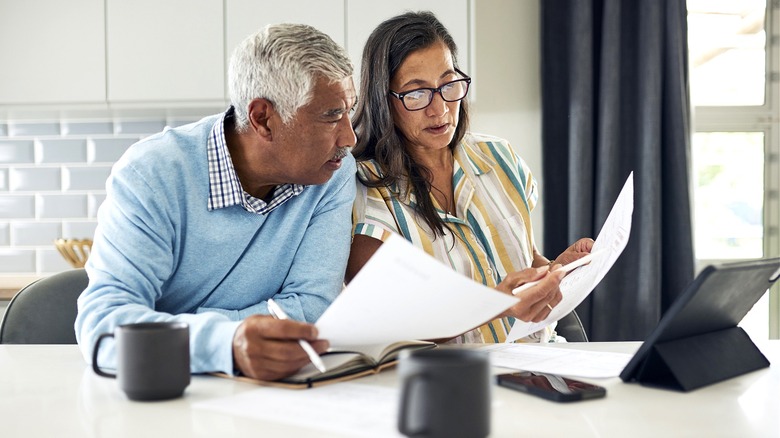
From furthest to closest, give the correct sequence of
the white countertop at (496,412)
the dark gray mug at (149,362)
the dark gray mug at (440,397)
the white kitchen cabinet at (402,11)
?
the white kitchen cabinet at (402,11) < the dark gray mug at (149,362) < the white countertop at (496,412) < the dark gray mug at (440,397)

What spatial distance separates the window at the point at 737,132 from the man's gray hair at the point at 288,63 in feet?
8.04

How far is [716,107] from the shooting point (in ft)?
11.3

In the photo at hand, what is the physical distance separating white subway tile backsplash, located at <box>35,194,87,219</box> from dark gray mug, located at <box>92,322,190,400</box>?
2.56 m

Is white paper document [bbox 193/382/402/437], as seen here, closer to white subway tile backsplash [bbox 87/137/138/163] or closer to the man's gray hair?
the man's gray hair

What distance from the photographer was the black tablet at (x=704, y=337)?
1022mm

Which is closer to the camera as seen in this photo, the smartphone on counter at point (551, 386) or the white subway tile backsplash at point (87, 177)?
the smartphone on counter at point (551, 386)

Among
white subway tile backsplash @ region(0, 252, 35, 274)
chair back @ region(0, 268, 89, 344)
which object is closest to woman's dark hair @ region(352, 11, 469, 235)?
chair back @ region(0, 268, 89, 344)

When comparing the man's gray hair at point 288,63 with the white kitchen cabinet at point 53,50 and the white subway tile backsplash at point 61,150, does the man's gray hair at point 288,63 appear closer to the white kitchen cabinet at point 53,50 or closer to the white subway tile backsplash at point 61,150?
the white kitchen cabinet at point 53,50

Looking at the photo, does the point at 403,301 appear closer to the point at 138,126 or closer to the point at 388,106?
the point at 388,106

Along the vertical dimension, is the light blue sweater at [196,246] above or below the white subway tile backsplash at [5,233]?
above

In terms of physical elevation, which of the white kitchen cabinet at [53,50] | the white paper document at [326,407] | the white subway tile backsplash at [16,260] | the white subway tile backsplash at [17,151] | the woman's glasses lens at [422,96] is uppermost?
the white kitchen cabinet at [53,50]

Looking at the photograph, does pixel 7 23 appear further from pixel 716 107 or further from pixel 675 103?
pixel 716 107

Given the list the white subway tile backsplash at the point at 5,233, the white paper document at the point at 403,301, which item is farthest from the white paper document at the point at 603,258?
the white subway tile backsplash at the point at 5,233

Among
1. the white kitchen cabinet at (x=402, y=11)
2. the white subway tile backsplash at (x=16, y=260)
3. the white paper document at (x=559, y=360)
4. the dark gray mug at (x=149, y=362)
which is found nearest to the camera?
the dark gray mug at (x=149, y=362)
